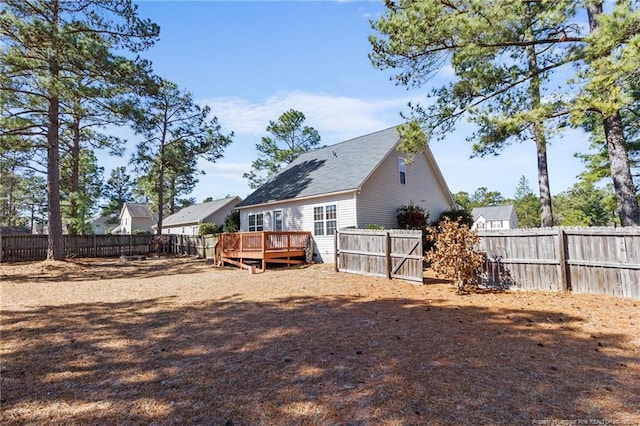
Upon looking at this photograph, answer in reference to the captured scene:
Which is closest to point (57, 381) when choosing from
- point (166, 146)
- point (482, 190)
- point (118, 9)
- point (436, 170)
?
point (118, 9)

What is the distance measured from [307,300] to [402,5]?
28.2ft

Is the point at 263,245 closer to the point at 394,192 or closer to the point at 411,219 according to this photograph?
the point at 411,219

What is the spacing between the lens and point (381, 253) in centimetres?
1038

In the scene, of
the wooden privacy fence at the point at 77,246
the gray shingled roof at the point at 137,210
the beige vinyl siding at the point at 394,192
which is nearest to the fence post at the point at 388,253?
the beige vinyl siding at the point at 394,192

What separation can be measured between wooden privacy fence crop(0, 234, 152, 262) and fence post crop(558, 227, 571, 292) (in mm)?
22836

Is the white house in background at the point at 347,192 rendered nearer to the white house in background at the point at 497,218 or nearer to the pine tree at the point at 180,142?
the pine tree at the point at 180,142

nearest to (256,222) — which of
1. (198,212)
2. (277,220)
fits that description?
(277,220)

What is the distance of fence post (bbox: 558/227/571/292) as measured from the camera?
7.44 m

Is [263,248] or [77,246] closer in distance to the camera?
[263,248]

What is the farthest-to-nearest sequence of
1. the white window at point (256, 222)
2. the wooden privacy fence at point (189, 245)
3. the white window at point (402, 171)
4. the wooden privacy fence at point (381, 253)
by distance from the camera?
the wooden privacy fence at point (189, 245), the white window at point (256, 222), the white window at point (402, 171), the wooden privacy fence at point (381, 253)

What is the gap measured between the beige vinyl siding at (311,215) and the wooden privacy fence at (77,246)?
9791mm

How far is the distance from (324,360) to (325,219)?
1130cm

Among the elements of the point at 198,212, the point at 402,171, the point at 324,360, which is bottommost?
the point at 324,360

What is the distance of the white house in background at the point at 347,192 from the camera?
48.0 feet
